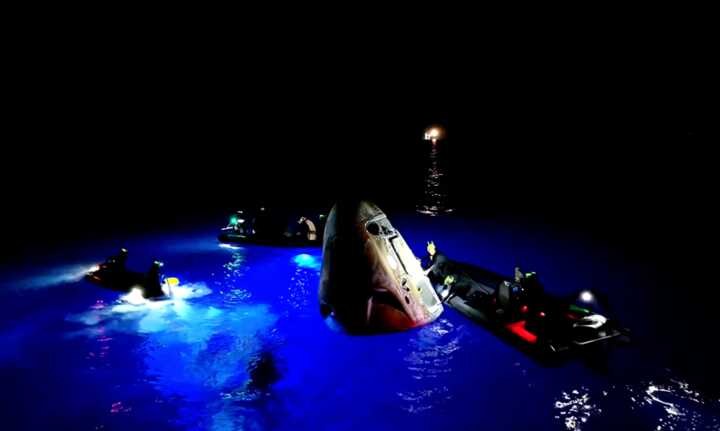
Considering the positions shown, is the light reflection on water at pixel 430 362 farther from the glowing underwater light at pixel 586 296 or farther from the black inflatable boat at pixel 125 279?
the black inflatable boat at pixel 125 279

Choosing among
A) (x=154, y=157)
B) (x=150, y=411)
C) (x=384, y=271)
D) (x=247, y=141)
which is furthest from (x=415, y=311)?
(x=247, y=141)

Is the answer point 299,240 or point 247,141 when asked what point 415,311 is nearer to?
point 299,240

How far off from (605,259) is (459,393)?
44.6 feet

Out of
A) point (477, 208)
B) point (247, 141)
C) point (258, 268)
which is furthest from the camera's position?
point (247, 141)

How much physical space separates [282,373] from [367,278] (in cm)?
296

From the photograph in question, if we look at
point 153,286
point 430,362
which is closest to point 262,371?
point 430,362

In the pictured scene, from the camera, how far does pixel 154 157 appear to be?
65562 mm

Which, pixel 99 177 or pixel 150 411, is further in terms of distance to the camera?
pixel 99 177

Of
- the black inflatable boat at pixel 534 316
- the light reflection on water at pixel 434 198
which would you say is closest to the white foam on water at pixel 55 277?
the black inflatable boat at pixel 534 316

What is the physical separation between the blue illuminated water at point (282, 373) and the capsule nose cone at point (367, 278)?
56cm

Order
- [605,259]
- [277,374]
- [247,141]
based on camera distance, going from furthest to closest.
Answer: [247,141], [605,259], [277,374]

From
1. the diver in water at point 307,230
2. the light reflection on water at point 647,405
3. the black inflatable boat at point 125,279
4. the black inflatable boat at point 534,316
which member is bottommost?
the light reflection on water at point 647,405

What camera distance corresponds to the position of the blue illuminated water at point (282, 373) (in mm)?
7965

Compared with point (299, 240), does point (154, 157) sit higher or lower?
higher
